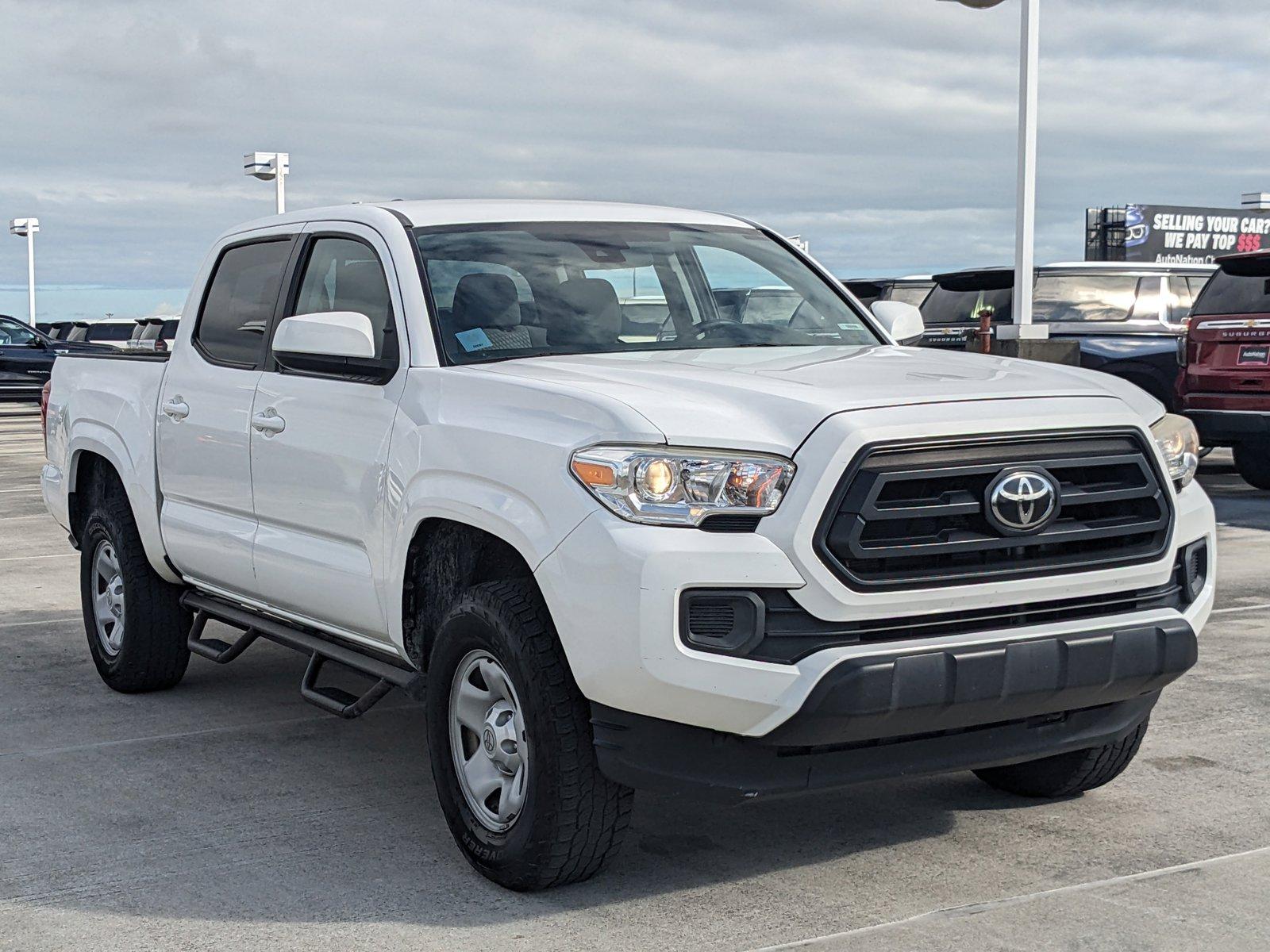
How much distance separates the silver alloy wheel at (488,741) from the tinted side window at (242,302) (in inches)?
76.3

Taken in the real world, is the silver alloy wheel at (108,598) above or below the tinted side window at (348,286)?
below

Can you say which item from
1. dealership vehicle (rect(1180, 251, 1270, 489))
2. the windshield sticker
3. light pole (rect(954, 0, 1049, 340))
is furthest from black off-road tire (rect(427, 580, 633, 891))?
light pole (rect(954, 0, 1049, 340))

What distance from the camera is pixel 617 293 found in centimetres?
548

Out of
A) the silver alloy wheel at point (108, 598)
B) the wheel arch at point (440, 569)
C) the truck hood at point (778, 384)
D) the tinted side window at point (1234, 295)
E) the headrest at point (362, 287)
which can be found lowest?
the silver alloy wheel at point (108, 598)

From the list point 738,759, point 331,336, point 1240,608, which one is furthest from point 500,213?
point 1240,608

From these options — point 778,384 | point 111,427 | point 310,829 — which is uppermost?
point 778,384

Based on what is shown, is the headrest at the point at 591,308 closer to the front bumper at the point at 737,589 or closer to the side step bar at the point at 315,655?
the side step bar at the point at 315,655

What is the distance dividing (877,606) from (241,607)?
3.05 meters

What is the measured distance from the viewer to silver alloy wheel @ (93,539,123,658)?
7004 mm

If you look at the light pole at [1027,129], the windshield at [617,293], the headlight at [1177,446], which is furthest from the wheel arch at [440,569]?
the light pole at [1027,129]

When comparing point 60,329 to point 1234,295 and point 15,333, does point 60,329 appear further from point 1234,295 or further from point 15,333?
point 1234,295

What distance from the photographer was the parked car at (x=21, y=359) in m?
27.7

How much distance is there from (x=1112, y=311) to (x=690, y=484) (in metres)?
13.3

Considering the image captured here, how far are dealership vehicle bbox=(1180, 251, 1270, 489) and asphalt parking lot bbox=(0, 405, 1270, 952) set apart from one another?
22.8 ft
